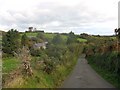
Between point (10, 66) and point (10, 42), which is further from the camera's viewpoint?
point (10, 42)

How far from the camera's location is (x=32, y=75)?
1878 cm

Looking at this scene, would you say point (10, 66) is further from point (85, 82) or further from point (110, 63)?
point (85, 82)

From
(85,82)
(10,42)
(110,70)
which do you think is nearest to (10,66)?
(110,70)

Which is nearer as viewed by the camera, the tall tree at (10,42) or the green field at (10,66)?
the green field at (10,66)

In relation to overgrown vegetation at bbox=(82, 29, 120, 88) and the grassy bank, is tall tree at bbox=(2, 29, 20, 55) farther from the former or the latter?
the grassy bank

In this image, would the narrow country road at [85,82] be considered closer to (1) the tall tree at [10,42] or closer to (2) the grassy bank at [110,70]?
(2) the grassy bank at [110,70]

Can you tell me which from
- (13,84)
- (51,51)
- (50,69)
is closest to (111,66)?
(51,51)

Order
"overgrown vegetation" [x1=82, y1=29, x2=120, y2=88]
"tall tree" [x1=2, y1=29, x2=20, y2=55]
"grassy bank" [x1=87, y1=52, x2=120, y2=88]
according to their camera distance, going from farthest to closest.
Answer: "tall tree" [x1=2, y1=29, x2=20, y2=55], "overgrown vegetation" [x1=82, y1=29, x2=120, y2=88], "grassy bank" [x1=87, y1=52, x2=120, y2=88]

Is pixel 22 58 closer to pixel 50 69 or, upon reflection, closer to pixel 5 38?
pixel 50 69

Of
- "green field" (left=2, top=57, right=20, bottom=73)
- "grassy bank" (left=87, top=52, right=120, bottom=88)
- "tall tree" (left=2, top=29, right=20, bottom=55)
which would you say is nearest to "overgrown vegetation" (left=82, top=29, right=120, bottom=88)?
"grassy bank" (left=87, top=52, right=120, bottom=88)

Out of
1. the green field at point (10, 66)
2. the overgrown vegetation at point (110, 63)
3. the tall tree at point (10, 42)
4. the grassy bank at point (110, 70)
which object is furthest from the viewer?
the tall tree at point (10, 42)

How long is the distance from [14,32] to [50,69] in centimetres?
4986

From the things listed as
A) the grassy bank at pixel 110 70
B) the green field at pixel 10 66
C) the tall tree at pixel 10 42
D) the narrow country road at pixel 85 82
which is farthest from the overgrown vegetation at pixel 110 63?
the tall tree at pixel 10 42

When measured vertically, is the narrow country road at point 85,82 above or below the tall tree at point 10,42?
below
